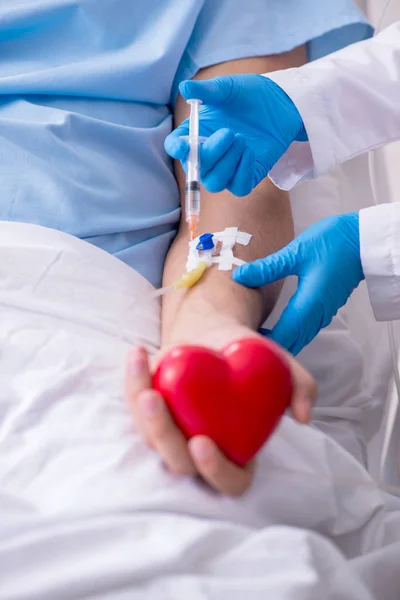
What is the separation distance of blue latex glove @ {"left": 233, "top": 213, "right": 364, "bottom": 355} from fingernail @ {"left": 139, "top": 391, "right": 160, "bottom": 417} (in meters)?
0.42

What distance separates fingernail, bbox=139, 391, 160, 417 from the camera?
0.64m

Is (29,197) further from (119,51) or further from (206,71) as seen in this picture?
(206,71)

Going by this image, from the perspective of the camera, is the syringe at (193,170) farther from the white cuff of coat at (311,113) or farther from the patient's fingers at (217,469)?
the patient's fingers at (217,469)

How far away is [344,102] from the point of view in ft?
3.97

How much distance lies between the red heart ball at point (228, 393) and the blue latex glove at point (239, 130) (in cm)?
47

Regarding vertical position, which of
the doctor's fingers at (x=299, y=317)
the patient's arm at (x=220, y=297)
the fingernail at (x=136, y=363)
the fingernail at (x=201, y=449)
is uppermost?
the fingernail at (x=136, y=363)

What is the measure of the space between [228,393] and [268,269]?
0.42m

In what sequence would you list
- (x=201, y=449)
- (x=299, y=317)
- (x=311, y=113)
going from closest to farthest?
(x=201, y=449) < (x=299, y=317) < (x=311, y=113)

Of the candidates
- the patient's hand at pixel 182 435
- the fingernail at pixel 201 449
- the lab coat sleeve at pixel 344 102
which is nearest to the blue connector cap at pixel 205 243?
the lab coat sleeve at pixel 344 102

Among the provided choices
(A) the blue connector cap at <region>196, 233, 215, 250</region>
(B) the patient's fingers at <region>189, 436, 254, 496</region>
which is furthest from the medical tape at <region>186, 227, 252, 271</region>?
(B) the patient's fingers at <region>189, 436, 254, 496</region>

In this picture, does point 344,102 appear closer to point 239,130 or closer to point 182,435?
point 239,130

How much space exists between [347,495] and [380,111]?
2.49 ft

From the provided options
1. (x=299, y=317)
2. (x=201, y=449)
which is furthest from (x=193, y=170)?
(x=201, y=449)

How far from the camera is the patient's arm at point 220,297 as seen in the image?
2.16 feet
